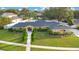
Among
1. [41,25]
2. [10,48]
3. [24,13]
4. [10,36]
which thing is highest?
[24,13]

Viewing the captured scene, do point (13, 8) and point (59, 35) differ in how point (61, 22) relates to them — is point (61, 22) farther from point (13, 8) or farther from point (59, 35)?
point (13, 8)

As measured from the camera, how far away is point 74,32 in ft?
10.5

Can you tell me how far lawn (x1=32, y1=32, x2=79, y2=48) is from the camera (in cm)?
316

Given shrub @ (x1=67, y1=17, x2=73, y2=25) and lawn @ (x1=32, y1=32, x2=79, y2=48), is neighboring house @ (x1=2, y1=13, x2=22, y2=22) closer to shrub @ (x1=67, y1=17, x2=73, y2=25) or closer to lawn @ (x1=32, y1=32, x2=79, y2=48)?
lawn @ (x1=32, y1=32, x2=79, y2=48)

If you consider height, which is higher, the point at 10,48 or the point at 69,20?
the point at 69,20

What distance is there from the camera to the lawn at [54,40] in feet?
10.4

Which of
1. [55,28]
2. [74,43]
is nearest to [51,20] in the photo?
[55,28]

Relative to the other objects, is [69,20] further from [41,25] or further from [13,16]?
[13,16]

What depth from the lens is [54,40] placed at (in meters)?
3.17

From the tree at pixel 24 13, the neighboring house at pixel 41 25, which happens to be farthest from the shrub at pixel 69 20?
the tree at pixel 24 13

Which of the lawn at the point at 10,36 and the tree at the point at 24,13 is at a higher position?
the tree at the point at 24,13

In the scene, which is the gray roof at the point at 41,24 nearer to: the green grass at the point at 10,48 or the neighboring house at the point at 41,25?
the neighboring house at the point at 41,25

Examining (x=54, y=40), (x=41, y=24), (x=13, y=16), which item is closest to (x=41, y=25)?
(x=41, y=24)
